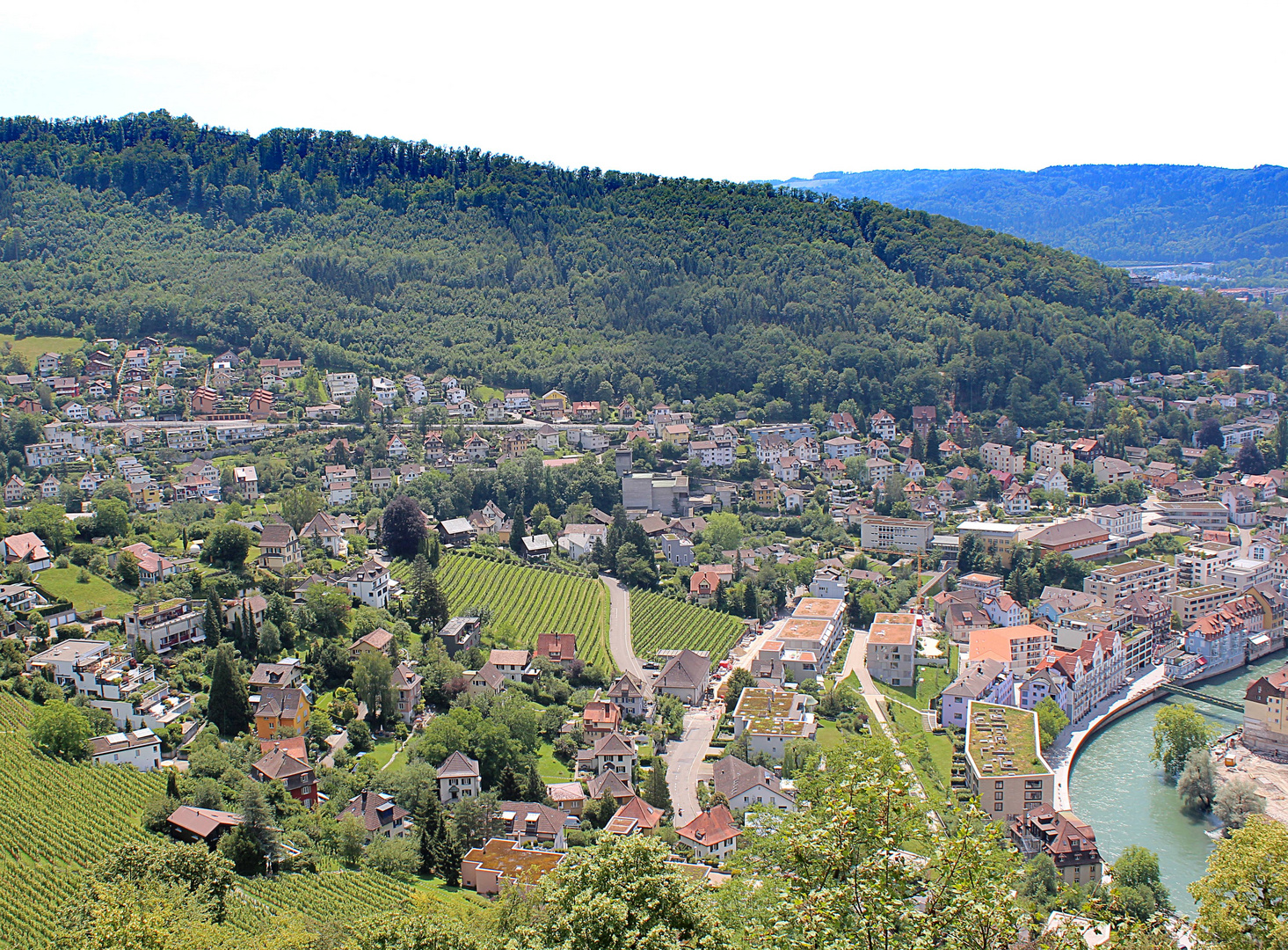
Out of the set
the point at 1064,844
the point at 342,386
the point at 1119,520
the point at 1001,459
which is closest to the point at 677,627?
the point at 1064,844

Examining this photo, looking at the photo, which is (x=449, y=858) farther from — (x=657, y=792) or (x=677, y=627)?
(x=677, y=627)

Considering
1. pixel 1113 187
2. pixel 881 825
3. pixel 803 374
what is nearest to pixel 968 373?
pixel 803 374

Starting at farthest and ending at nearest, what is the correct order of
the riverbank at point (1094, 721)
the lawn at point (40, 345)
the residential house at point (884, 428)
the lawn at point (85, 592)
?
1. the residential house at point (884, 428)
2. the lawn at point (40, 345)
3. the lawn at point (85, 592)
4. the riverbank at point (1094, 721)

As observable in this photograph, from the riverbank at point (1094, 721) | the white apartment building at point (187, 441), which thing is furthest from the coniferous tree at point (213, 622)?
the white apartment building at point (187, 441)

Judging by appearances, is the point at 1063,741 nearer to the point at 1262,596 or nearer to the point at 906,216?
the point at 1262,596

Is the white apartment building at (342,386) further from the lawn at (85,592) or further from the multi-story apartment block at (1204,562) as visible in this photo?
the multi-story apartment block at (1204,562)

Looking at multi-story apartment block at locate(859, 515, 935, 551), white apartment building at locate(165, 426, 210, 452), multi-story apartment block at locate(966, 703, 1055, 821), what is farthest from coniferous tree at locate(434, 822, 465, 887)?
white apartment building at locate(165, 426, 210, 452)

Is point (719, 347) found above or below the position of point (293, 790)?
above
